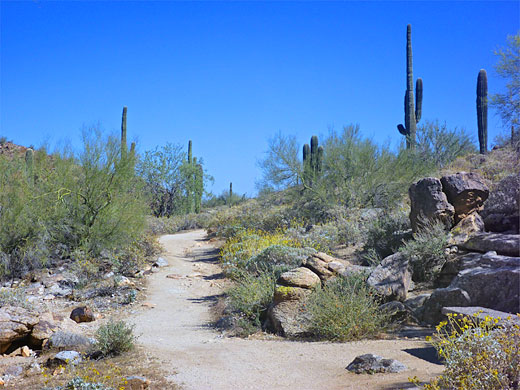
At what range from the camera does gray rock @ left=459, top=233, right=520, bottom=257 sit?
9.27 meters

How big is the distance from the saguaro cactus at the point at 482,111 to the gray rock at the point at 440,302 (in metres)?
21.2

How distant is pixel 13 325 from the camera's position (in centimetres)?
787

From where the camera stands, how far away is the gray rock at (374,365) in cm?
605

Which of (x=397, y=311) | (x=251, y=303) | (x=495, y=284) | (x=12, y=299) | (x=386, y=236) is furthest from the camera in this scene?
(x=386, y=236)

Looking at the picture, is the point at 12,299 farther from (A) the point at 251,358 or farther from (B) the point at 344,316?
(B) the point at 344,316

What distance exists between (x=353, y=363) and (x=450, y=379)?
199 cm

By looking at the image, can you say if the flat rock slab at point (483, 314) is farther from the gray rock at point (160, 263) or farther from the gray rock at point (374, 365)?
the gray rock at point (160, 263)

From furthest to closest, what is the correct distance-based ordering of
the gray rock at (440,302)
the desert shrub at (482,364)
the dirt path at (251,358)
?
the gray rock at (440,302) < the dirt path at (251,358) < the desert shrub at (482,364)

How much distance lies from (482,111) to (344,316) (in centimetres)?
2358

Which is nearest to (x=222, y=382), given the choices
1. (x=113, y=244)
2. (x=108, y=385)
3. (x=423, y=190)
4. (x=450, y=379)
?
(x=108, y=385)

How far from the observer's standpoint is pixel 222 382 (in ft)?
20.7

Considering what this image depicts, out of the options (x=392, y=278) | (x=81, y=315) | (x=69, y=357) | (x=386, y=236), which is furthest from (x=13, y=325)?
(x=386, y=236)

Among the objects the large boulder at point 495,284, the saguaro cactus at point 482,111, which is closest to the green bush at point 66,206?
the large boulder at point 495,284

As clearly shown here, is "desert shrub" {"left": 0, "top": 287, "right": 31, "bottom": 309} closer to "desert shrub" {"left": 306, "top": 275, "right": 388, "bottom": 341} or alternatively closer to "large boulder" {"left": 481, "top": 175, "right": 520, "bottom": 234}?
"desert shrub" {"left": 306, "top": 275, "right": 388, "bottom": 341}
